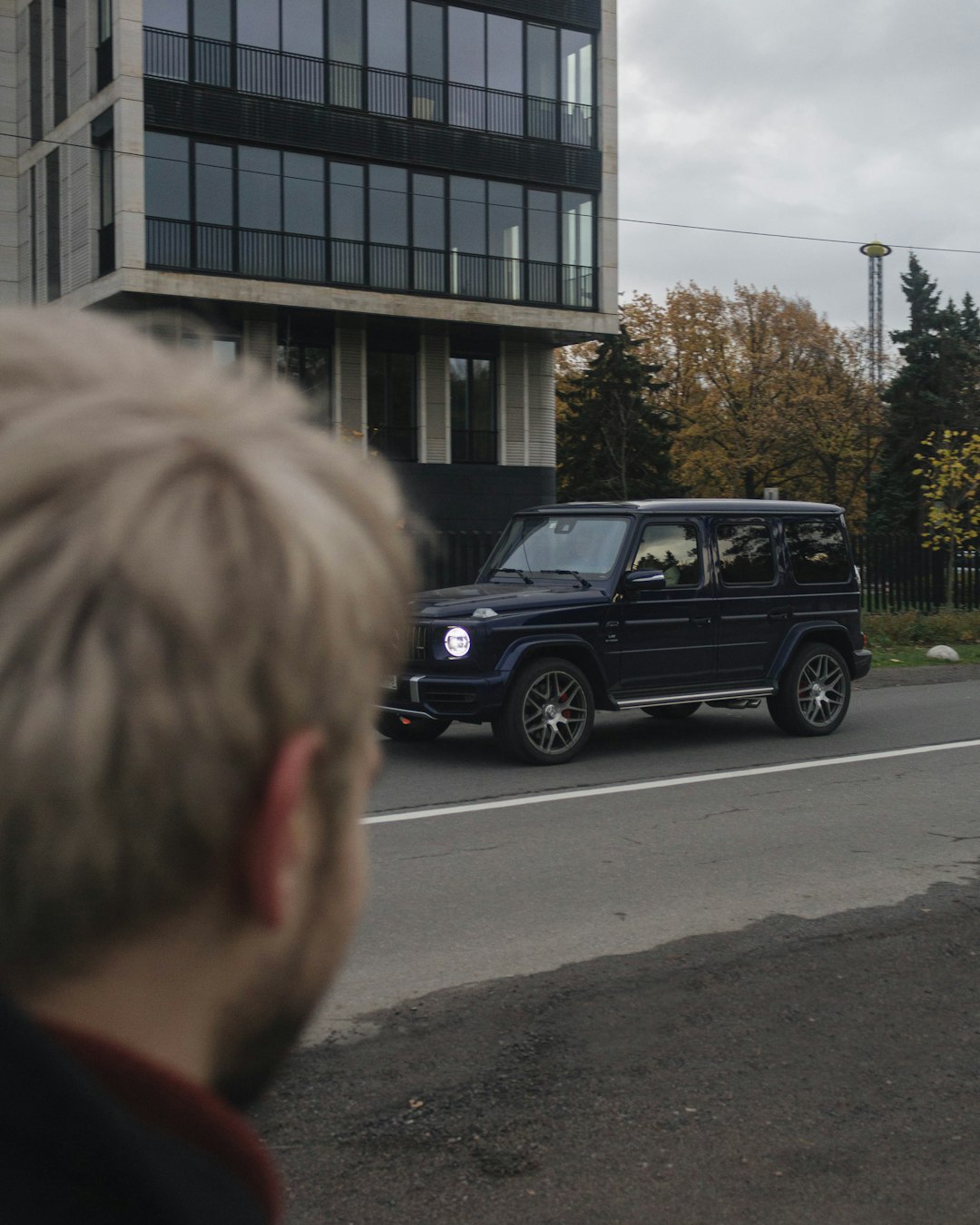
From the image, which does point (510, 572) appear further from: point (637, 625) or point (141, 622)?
point (141, 622)

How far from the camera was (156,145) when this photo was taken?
26922mm

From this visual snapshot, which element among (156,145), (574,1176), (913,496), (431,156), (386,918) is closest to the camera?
(574,1176)

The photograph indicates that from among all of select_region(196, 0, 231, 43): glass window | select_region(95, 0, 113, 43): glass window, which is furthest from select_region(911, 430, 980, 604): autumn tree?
select_region(95, 0, 113, 43): glass window

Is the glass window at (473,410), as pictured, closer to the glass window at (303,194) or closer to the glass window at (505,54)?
the glass window at (303,194)

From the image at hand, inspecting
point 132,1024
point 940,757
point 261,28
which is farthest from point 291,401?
point 261,28

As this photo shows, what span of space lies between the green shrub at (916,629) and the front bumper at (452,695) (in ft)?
39.5

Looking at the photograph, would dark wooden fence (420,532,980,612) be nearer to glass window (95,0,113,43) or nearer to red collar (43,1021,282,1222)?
glass window (95,0,113,43)

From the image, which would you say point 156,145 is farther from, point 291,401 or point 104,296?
point 291,401

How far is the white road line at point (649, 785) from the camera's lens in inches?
324

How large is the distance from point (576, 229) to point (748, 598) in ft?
73.5

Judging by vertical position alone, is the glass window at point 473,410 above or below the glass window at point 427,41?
below

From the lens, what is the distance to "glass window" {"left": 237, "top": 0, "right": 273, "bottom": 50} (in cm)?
2777

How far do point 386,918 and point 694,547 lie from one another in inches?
→ 232

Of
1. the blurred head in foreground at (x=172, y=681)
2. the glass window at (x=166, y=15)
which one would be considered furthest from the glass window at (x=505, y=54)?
the blurred head in foreground at (x=172, y=681)
